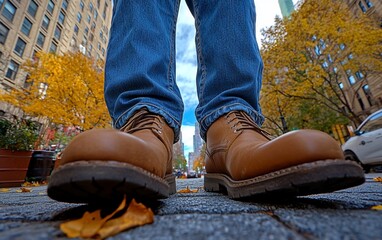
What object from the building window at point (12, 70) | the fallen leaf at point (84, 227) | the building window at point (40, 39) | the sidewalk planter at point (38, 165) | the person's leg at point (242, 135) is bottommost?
the fallen leaf at point (84, 227)

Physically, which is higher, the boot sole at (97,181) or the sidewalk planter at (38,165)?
the sidewalk planter at (38,165)

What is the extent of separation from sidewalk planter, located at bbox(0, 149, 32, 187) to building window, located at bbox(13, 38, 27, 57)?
1488 cm

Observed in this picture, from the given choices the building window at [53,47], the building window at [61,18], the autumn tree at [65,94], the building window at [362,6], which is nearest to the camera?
the autumn tree at [65,94]

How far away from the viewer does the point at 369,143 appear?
4.80 metres

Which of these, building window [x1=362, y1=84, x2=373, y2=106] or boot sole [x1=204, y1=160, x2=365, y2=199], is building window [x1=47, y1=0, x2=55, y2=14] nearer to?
boot sole [x1=204, y1=160, x2=365, y2=199]

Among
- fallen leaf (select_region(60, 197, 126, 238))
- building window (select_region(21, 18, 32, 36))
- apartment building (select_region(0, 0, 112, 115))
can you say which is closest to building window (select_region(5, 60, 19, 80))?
apartment building (select_region(0, 0, 112, 115))

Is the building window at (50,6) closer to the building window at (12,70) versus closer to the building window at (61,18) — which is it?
the building window at (61,18)

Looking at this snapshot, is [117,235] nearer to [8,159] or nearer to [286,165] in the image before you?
[286,165]

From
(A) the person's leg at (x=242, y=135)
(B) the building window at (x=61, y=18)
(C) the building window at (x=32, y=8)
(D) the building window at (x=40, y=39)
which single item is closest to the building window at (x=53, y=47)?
(D) the building window at (x=40, y=39)

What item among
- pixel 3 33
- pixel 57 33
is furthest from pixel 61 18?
pixel 3 33

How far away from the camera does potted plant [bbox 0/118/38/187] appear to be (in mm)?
3133

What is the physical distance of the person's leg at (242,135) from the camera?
0.50 metres

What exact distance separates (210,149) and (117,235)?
73cm

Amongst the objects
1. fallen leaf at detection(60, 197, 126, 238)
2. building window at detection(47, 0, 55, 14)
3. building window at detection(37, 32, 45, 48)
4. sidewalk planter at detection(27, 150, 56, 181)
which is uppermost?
building window at detection(47, 0, 55, 14)
